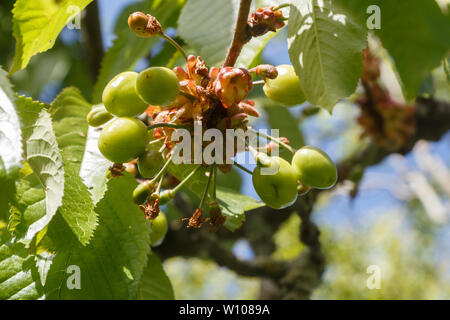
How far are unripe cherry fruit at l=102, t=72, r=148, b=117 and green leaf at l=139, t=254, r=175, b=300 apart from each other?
0.66 metres

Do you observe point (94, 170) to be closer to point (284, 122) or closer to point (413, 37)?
point (413, 37)

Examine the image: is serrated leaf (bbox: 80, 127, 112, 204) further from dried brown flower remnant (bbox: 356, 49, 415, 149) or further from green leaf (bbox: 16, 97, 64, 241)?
dried brown flower remnant (bbox: 356, 49, 415, 149)

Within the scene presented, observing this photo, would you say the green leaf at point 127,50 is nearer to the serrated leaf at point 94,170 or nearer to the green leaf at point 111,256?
the serrated leaf at point 94,170

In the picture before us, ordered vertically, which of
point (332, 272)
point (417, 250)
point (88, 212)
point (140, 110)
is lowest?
point (417, 250)

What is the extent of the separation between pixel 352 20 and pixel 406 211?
7.07 metres

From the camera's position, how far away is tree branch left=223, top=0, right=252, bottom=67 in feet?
3.01

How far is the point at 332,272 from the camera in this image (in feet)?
17.0

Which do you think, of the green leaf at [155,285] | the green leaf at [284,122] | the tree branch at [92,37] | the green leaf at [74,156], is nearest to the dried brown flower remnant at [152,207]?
the green leaf at [74,156]

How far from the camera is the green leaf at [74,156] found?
2.78 feet

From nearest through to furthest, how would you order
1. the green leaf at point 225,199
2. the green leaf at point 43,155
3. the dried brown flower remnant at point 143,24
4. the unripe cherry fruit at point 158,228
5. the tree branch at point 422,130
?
the green leaf at point 43,155, the dried brown flower remnant at point 143,24, the green leaf at point 225,199, the unripe cherry fruit at point 158,228, the tree branch at point 422,130

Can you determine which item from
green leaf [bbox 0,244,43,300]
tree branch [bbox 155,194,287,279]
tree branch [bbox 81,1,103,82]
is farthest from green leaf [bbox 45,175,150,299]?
tree branch [bbox 81,1,103,82]

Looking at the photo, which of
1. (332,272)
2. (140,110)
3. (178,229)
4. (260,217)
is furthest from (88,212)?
(332,272)

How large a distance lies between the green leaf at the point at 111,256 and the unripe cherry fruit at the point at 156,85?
32cm

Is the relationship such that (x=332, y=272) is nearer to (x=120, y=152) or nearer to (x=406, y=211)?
(x=406, y=211)
